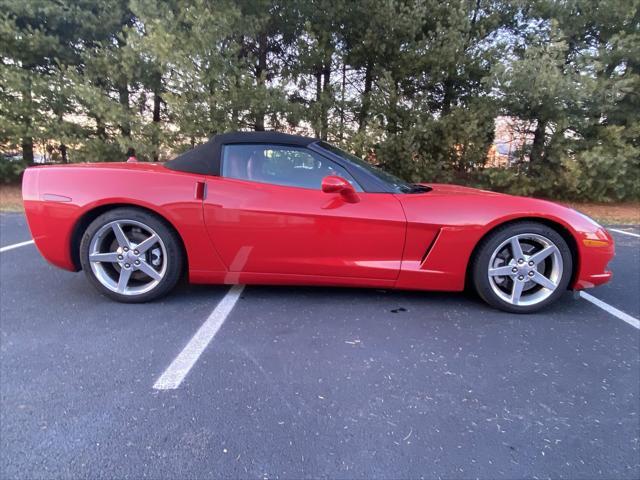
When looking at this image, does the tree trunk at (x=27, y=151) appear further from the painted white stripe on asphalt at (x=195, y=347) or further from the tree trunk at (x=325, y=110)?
the painted white stripe on asphalt at (x=195, y=347)

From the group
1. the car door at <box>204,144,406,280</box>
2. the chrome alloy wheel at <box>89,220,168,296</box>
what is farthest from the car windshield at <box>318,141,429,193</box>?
the chrome alloy wheel at <box>89,220,168,296</box>

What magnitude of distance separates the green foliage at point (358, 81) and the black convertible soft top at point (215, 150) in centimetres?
482

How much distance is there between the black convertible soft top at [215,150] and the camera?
2873 millimetres

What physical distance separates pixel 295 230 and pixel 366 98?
6.53 m

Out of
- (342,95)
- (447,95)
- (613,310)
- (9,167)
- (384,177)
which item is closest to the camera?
(613,310)

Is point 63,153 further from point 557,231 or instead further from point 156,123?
point 557,231

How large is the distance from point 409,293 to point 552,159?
22.7ft

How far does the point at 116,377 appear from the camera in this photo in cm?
199

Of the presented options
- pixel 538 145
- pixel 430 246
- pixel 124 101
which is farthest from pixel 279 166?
pixel 538 145

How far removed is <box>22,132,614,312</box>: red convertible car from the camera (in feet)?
8.89

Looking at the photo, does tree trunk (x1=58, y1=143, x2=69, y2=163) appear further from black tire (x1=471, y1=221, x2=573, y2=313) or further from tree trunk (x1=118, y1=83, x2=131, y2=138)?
black tire (x1=471, y1=221, x2=573, y2=313)

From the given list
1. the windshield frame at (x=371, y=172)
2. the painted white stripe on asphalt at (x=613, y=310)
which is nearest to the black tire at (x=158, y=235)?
the windshield frame at (x=371, y=172)

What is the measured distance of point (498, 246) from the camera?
2725 millimetres

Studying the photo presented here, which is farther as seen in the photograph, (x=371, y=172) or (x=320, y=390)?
(x=371, y=172)
